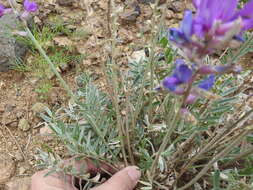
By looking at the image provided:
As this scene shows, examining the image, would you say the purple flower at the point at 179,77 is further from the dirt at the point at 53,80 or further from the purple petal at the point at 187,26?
the dirt at the point at 53,80

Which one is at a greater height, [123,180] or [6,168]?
[123,180]

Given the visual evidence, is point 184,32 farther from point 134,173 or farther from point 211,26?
point 134,173

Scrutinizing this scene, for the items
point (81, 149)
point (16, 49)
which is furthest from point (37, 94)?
point (81, 149)

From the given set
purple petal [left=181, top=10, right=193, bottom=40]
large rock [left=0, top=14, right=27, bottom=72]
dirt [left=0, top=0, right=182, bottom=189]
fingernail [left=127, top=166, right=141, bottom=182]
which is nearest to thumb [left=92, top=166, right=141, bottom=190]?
fingernail [left=127, top=166, right=141, bottom=182]

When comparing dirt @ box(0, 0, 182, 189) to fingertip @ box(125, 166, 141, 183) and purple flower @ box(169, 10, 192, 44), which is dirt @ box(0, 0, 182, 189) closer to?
fingertip @ box(125, 166, 141, 183)

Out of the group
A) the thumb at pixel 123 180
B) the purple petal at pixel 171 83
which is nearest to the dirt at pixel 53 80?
the thumb at pixel 123 180

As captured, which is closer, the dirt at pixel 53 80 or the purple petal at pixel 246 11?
the purple petal at pixel 246 11

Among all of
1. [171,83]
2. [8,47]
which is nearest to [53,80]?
[8,47]
